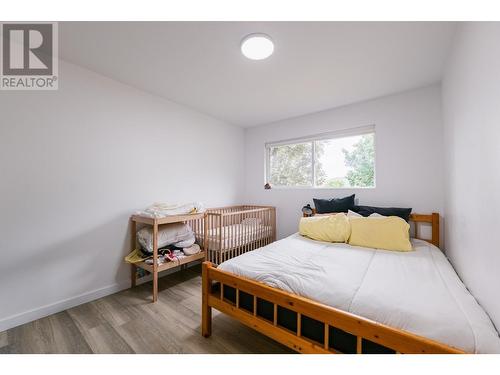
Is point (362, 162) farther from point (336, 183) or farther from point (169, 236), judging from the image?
point (169, 236)

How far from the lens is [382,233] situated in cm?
199

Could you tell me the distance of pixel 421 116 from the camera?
2.35 meters

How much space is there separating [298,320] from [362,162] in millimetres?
2336

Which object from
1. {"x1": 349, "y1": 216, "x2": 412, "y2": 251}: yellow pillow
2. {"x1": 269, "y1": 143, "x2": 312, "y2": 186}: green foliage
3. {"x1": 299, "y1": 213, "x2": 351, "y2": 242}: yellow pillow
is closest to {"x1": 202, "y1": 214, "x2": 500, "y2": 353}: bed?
{"x1": 349, "y1": 216, "x2": 412, "y2": 251}: yellow pillow

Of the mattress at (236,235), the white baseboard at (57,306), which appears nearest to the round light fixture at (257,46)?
the mattress at (236,235)

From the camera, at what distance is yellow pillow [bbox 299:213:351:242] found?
219 centimetres

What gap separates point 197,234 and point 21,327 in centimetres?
165

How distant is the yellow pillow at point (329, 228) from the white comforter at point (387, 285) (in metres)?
0.18

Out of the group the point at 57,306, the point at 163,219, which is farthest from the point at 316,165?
the point at 57,306

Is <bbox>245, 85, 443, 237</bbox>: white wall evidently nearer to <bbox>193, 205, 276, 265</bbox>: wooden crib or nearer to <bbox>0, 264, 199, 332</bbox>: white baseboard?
<bbox>193, 205, 276, 265</bbox>: wooden crib

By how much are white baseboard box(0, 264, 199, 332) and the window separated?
2609 mm

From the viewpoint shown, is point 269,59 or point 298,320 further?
point 269,59

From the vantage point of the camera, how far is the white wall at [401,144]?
2.28 metres

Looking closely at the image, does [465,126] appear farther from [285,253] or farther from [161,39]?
[161,39]
